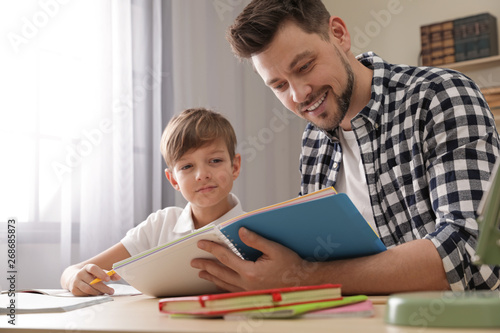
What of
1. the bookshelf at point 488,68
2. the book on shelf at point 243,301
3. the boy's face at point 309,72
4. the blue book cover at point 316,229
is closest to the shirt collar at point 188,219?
the boy's face at point 309,72

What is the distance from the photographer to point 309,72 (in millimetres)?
1437

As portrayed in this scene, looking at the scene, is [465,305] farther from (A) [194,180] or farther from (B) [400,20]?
(B) [400,20]

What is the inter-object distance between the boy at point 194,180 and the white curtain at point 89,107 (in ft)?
1.97

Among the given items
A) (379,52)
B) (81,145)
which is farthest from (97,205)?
(379,52)

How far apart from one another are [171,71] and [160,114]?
281mm

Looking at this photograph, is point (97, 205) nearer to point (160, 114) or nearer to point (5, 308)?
point (160, 114)

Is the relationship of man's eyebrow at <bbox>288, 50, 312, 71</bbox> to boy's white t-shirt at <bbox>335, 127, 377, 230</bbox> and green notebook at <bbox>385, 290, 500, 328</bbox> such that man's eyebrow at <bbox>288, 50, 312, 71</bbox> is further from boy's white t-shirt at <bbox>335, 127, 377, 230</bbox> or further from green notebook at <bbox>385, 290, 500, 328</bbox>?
green notebook at <bbox>385, 290, 500, 328</bbox>

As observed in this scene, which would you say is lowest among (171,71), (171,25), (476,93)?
(476,93)

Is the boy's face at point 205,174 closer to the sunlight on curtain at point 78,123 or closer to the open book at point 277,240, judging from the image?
the open book at point 277,240

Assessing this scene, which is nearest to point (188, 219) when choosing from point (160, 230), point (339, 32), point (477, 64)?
point (160, 230)

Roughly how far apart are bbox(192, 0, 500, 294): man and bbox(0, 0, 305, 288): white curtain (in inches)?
41.0

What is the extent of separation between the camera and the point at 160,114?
2689 millimetres

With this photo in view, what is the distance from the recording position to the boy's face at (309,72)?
1422 mm

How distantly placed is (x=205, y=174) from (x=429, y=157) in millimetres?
686
